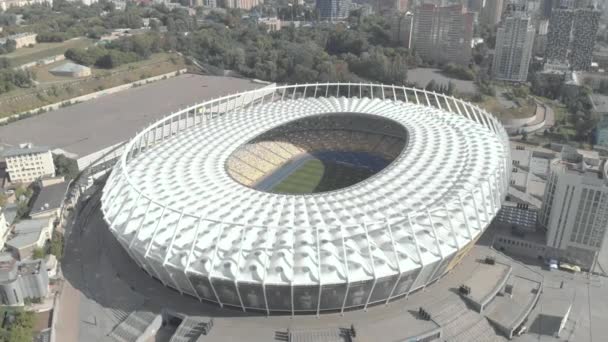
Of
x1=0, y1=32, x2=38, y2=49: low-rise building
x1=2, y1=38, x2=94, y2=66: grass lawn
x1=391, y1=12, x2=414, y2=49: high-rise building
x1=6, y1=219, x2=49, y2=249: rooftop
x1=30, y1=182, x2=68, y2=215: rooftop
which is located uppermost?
x1=391, y1=12, x2=414, y2=49: high-rise building

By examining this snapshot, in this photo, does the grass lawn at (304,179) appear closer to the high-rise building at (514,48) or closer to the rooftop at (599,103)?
the rooftop at (599,103)

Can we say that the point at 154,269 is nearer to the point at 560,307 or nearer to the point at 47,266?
the point at 47,266

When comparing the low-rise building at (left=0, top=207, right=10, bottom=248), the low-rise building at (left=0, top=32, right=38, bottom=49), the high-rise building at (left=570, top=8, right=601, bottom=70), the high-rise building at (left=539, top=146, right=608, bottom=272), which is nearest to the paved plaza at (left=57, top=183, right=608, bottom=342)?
the high-rise building at (left=539, top=146, right=608, bottom=272)

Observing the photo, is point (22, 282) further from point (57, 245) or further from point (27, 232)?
point (27, 232)

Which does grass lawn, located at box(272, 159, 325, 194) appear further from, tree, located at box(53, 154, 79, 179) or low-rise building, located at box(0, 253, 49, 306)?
tree, located at box(53, 154, 79, 179)

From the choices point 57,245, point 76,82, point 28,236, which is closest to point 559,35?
point 76,82

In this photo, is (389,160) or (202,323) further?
(389,160)

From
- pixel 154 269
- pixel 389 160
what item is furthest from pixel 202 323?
pixel 389 160
